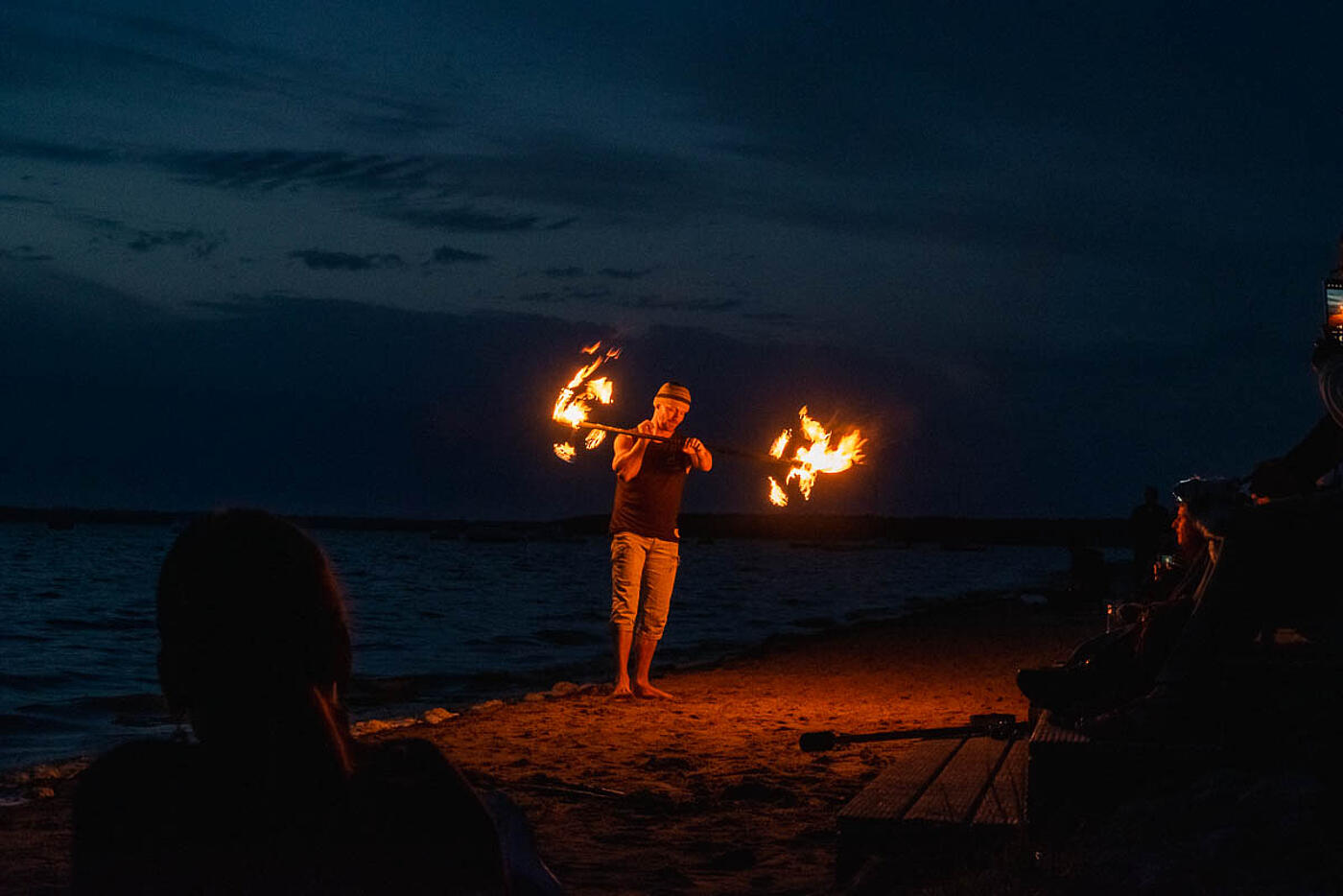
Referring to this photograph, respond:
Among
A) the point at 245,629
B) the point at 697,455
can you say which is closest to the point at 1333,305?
the point at 245,629

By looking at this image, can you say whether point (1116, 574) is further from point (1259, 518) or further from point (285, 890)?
point (285, 890)

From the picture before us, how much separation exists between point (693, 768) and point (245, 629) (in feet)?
20.5

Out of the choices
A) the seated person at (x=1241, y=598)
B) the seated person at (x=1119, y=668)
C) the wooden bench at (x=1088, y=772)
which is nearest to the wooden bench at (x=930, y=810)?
the wooden bench at (x=1088, y=772)

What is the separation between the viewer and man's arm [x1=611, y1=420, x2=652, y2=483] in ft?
34.7

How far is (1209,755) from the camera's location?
14.2ft

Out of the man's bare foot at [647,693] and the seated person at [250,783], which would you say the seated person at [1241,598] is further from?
the man's bare foot at [647,693]

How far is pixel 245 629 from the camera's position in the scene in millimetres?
1847

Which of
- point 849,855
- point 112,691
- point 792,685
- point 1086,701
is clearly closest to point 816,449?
point 792,685

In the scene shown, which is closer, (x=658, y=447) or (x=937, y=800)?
(x=937, y=800)

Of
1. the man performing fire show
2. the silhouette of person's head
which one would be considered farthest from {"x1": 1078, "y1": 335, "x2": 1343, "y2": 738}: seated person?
the man performing fire show

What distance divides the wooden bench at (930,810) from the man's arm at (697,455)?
16.7 feet

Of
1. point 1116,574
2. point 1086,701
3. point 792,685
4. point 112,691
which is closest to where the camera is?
point 1086,701

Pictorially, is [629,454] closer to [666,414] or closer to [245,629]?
[666,414]

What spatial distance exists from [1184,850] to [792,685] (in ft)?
30.2
